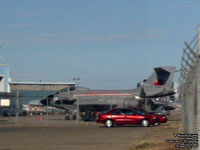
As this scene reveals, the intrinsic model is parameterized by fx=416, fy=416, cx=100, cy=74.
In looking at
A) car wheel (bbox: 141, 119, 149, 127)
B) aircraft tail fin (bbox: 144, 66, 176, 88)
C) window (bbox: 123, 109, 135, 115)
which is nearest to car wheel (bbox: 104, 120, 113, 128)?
window (bbox: 123, 109, 135, 115)

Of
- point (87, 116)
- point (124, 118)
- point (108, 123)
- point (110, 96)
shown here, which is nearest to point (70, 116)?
point (87, 116)

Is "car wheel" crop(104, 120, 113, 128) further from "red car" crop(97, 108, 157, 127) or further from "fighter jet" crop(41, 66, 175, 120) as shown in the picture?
"fighter jet" crop(41, 66, 175, 120)

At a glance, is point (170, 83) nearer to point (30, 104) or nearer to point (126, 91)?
point (126, 91)

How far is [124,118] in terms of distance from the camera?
27562mm

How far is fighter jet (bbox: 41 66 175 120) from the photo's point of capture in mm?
39156

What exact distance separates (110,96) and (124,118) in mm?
12200

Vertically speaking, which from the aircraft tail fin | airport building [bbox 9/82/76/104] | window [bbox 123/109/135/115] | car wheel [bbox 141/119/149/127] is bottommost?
car wheel [bbox 141/119/149/127]

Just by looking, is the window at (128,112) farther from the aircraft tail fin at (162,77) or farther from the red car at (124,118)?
the aircraft tail fin at (162,77)

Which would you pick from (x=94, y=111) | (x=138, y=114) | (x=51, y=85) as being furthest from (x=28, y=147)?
(x=51, y=85)

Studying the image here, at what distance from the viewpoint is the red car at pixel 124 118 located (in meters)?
27.5

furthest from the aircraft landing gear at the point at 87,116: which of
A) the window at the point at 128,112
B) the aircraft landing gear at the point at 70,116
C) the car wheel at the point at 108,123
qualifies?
the car wheel at the point at 108,123

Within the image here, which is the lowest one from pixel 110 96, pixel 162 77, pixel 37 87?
pixel 110 96

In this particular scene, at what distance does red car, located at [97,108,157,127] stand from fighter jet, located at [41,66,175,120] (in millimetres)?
10785

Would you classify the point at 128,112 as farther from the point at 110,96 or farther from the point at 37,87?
the point at 37,87
